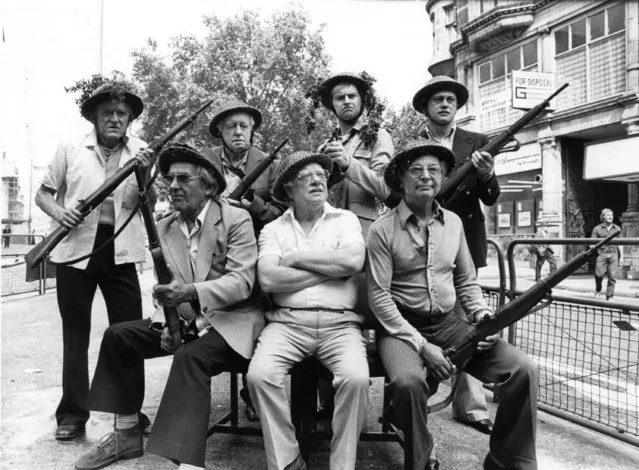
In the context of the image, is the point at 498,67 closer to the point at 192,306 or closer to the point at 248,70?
the point at 248,70

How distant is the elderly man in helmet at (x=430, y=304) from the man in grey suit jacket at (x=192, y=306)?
78 cm

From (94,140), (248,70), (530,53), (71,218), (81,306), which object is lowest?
(81,306)

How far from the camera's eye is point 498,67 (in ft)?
69.2

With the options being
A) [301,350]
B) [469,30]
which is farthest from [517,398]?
[469,30]

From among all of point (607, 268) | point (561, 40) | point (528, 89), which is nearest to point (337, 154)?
point (528, 89)

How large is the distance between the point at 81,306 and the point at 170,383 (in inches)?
50.3

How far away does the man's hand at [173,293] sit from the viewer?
2.89 m

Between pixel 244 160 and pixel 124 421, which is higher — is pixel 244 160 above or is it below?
above

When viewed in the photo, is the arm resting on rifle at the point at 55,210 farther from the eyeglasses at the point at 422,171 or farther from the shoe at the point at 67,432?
the eyeglasses at the point at 422,171

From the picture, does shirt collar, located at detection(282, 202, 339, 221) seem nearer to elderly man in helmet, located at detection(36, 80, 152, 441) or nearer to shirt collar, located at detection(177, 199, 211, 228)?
shirt collar, located at detection(177, 199, 211, 228)

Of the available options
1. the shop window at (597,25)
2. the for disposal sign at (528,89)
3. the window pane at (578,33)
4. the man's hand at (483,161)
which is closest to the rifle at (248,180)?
the man's hand at (483,161)

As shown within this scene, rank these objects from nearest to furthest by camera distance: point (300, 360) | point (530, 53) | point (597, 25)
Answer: point (300, 360), point (597, 25), point (530, 53)

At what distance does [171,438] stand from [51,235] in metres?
1.51

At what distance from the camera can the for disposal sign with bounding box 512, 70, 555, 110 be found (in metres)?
9.95
